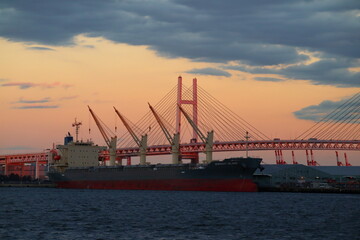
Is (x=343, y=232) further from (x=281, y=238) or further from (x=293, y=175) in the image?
(x=293, y=175)

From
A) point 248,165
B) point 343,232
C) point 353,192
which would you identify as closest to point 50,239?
point 343,232

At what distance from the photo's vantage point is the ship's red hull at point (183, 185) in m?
64.2

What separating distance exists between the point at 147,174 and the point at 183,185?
23.9 ft

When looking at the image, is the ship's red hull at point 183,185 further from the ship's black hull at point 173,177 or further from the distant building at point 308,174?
the distant building at point 308,174

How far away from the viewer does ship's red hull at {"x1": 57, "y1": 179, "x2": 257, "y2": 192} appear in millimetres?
64188

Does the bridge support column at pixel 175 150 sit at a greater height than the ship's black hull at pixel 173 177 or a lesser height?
greater

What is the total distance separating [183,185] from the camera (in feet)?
223

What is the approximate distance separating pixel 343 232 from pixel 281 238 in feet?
13.8

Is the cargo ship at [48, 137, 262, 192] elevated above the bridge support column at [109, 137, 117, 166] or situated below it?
below

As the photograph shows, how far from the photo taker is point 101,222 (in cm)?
3209

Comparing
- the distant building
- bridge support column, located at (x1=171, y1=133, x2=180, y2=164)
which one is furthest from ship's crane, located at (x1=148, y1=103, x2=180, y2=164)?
the distant building

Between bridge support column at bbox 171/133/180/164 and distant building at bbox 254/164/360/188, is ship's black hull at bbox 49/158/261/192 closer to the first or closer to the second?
bridge support column at bbox 171/133/180/164

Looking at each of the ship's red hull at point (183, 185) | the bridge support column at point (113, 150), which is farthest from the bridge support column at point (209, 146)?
the bridge support column at point (113, 150)

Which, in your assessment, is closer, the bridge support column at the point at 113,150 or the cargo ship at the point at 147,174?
the cargo ship at the point at 147,174
